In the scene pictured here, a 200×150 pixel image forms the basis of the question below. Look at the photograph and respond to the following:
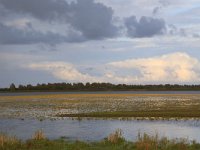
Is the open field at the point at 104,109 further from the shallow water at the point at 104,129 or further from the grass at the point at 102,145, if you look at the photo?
the grass at the point at 102,145

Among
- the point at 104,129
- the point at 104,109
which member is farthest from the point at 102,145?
the point at 104,109

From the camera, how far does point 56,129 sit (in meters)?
44.4

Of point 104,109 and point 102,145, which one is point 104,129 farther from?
point 104,109

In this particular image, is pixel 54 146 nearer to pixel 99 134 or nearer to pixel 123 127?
pixel 99 134

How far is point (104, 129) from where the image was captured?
144 feet

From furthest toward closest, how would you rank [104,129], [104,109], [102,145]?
[104,109] < [104,129] < [102,145]

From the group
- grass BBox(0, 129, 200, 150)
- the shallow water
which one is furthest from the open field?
grass BBox(0, 129, 200, 150)

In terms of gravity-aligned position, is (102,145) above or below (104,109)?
below

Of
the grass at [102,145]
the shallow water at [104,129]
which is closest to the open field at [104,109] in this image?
the shallow water at [104,129]

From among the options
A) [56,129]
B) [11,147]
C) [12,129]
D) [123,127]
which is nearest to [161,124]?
[123,127]

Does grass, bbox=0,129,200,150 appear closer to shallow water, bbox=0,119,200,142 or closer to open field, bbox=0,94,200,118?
shallow water, bbox=0,119,200,142

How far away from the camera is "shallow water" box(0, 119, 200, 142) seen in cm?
3834

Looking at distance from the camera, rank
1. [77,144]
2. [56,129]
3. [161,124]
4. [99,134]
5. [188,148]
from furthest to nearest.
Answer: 1. [161,124]
2. [56,129]
3. [99,134]
4. [77,144]
5. [188,148]

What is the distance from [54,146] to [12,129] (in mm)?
18020
